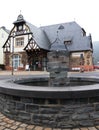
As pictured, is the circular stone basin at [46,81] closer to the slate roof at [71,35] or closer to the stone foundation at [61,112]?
the stone foundation at [61,112]

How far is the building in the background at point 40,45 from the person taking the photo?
28.4m

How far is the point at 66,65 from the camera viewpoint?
19.7 ft

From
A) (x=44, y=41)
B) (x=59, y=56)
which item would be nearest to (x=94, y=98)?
(x=59, y=56)

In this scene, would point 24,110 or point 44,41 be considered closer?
point 24,110

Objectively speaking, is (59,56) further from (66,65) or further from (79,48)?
Result: (79,48)

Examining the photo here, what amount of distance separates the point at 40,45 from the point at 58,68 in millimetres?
22643

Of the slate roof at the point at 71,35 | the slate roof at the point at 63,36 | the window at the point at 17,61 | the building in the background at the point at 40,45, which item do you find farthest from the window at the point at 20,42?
the slate roof at the point at 71,35

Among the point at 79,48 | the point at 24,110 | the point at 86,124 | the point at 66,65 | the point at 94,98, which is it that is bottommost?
the point at 86,124

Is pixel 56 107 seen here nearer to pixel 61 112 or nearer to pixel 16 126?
pixel 61 112

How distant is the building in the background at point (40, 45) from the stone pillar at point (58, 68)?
21.6 metres

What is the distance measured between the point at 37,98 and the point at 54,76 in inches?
77.5

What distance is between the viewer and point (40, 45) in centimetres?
2823

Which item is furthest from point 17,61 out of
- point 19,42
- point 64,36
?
point 64,36

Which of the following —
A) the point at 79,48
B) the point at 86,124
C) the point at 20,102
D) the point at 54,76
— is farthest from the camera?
the point at 79,48
